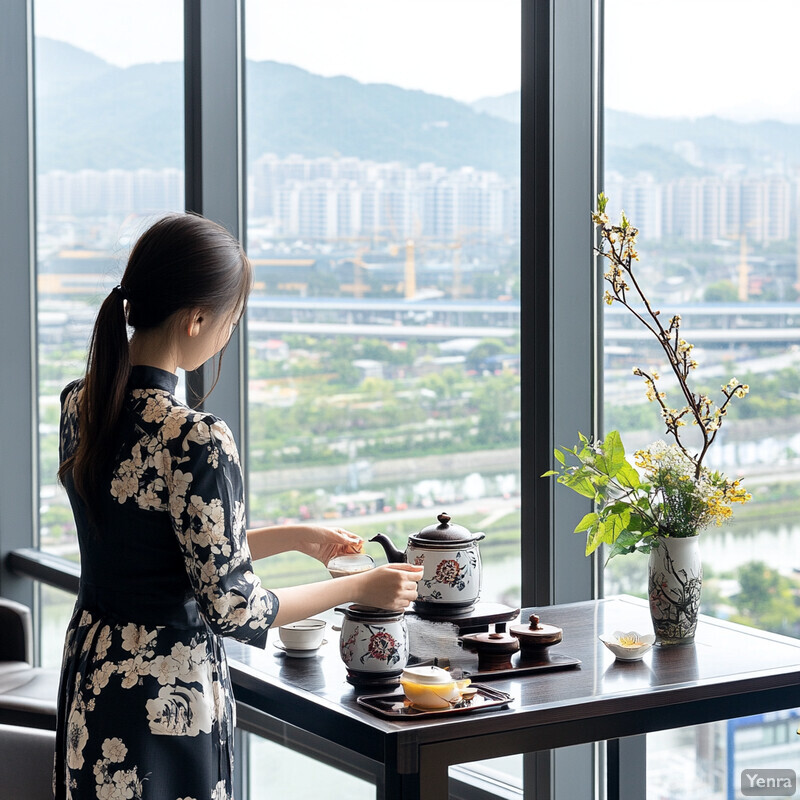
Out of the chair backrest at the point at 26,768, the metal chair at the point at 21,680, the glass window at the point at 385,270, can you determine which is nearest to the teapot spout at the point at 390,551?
the glass window at the point at 385,270

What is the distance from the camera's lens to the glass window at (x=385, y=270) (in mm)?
2566

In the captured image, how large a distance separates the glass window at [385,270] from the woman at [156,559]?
0.98m

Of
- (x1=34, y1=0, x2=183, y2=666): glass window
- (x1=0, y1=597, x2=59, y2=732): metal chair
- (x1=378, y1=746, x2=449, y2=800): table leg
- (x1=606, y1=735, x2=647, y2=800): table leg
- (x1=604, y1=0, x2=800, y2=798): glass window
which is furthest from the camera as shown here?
(x1=34, y1=0, x2=183, y2=666): glass window

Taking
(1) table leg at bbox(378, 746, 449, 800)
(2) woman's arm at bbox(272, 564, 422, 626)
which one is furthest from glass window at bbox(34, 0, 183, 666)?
(1) table leg at bbox(378, 746, 449, 800)

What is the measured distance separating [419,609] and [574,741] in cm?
40

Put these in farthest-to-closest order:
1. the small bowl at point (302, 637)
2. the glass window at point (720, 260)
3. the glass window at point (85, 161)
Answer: the glass window at point (85, 161) < the glass window at point (720, 260) < the small bowl at point (302, 637)

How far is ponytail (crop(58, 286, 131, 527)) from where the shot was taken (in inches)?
64.5

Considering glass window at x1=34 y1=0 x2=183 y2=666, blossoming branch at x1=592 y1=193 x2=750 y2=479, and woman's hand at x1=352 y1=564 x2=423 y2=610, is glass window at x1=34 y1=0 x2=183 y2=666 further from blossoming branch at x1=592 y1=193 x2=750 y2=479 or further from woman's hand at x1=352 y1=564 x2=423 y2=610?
woman's hand at x1=352 y1=564 x2=423 y2=610

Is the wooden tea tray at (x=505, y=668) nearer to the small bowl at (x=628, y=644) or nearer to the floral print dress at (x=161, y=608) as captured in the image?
the small bowl at (x=628, y=644)

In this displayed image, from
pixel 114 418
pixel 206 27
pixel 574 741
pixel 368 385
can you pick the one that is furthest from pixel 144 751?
pixel 206 27

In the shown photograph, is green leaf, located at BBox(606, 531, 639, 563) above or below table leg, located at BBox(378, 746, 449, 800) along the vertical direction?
above

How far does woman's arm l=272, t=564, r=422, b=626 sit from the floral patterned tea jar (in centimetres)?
2

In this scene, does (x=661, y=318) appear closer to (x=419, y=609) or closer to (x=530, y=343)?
(x=530, y=343)

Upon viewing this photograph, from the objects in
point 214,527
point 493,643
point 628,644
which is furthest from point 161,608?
point 628,644
